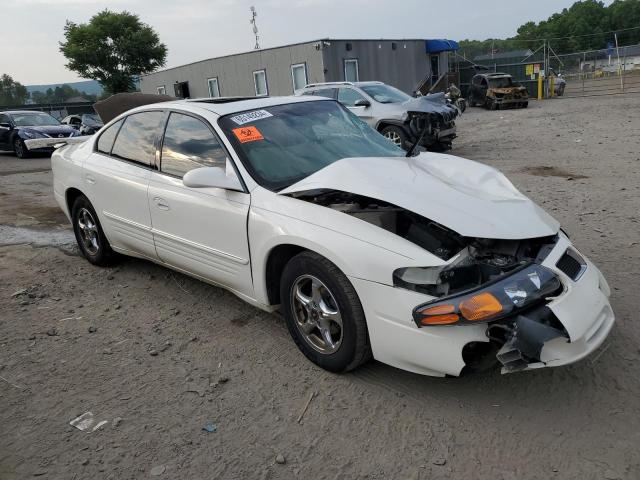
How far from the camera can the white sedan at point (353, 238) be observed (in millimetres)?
2521

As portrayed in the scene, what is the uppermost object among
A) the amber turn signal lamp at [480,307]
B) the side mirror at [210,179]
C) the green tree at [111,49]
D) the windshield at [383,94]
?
the green tree at [111,49]

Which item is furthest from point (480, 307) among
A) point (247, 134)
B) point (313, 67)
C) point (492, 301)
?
point (313, 67)

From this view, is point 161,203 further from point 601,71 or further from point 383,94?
point 601,71

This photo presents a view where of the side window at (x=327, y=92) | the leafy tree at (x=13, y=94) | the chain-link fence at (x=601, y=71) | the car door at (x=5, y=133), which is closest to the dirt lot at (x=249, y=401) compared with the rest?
the side window at (x=327, y=92)

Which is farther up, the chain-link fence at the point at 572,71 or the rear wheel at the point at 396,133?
the chain-link fence at the point at 572,71

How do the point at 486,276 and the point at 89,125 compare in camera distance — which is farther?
the point at 89,125

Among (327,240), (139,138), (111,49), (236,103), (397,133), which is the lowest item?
(327,240)

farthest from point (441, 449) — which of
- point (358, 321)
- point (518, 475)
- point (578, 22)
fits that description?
point (578, 22)

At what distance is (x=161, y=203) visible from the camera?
391 centimetres

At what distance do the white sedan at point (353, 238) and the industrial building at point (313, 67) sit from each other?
17842 mm

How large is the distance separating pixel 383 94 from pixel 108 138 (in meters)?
8.03

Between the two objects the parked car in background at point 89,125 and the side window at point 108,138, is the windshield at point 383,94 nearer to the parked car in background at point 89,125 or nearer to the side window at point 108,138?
the side window at point 108,138

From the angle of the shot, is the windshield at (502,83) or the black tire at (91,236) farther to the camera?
the windshield at (502,83)

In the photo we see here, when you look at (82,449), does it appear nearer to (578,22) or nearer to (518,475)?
(518,475)
